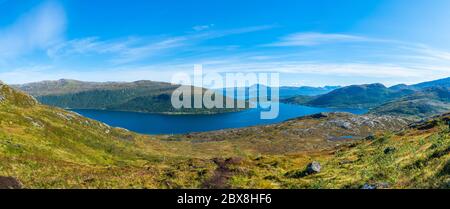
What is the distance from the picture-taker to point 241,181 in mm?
42156

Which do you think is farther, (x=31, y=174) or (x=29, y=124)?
(x=29, y=124)

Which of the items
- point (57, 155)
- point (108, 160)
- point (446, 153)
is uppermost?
point (446, 153)

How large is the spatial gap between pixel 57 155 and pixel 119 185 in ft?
107

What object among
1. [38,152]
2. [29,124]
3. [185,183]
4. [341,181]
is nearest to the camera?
[341,181]
